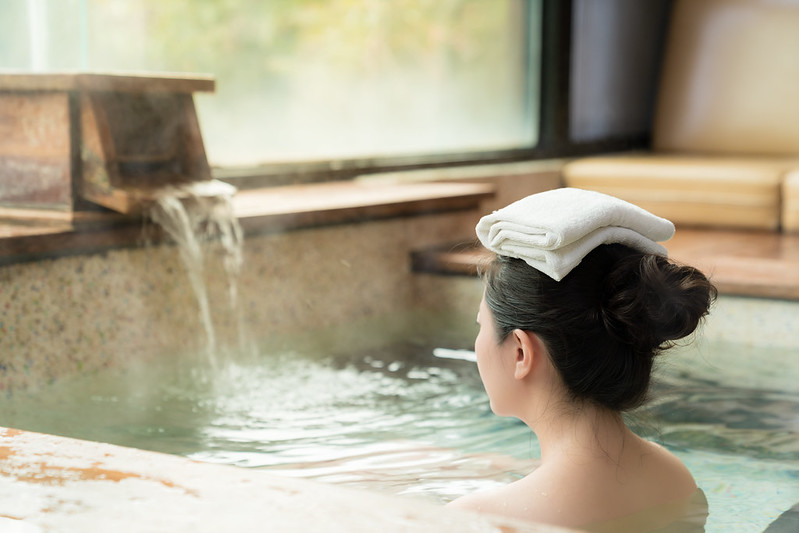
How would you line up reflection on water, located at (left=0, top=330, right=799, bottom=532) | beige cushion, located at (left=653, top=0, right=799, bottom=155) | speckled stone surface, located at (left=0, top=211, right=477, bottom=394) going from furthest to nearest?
beige cushion, located at (left=653, top=0, right=799, bottom=155) → speckled stone surface, located at (left=0, top=211, right=477, bottom=394) → reflection on water, located at (left=0, top=330, right=799, bottom=532)

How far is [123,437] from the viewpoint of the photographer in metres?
2.17

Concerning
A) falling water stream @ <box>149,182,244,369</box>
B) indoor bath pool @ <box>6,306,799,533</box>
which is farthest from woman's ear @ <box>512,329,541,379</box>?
falling water stream @ <box>149,182,244,369</box>

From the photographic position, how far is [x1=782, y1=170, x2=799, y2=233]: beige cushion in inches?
173

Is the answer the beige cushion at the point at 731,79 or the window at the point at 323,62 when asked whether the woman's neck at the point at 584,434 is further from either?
the beige cushion at the point at 731,79

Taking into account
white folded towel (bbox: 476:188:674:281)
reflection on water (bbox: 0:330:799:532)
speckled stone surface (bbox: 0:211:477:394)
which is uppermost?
white folded towel (bbox: 476:188:674:281)

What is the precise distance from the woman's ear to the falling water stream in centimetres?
145

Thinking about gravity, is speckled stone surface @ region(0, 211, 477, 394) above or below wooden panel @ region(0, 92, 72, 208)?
below

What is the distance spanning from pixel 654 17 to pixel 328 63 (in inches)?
111

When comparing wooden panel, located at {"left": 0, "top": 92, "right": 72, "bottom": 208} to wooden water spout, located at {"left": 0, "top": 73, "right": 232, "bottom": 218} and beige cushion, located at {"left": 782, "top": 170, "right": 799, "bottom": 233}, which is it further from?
beige cushion, located at {"left": 782, "top": 170, "right": 799, "bottom": 233}

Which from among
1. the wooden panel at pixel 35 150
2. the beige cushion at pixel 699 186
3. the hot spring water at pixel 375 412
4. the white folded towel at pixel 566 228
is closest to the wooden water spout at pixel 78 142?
the wooden panel at pixel 35 150

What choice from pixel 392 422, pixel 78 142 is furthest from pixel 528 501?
pixel 78 142

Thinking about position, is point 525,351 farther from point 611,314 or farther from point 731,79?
point 731,79

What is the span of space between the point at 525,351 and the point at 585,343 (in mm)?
94

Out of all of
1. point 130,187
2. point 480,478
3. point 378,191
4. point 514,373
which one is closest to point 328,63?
point 378,191
